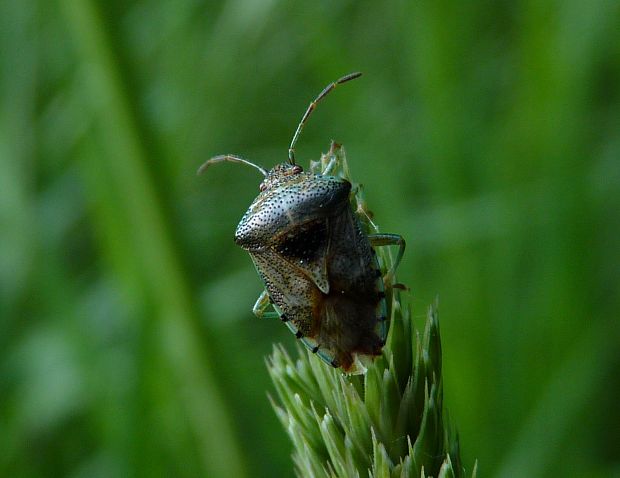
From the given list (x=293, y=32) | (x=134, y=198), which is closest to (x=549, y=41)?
(x=134, y=198)

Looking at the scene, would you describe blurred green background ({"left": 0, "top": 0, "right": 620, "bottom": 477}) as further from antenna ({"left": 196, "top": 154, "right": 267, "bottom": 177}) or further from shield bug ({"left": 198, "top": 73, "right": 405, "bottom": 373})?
shield bug ({"left": 198, "top": 73, "right": 405, "bottom": 373})

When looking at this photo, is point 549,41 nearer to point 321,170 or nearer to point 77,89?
point 321,170

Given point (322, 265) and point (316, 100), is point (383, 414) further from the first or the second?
point (316, 100)

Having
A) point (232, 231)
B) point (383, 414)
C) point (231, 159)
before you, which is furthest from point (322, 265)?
point (232, 231)

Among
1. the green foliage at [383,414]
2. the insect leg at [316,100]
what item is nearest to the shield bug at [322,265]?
the green foliage at [383,414]

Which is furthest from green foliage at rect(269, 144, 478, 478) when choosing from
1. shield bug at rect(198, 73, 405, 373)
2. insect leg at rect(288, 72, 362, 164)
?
insect leg at rect(288, 72, 362, 164)

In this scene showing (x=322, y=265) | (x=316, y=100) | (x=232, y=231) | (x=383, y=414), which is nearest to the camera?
(x=383, y=414)
